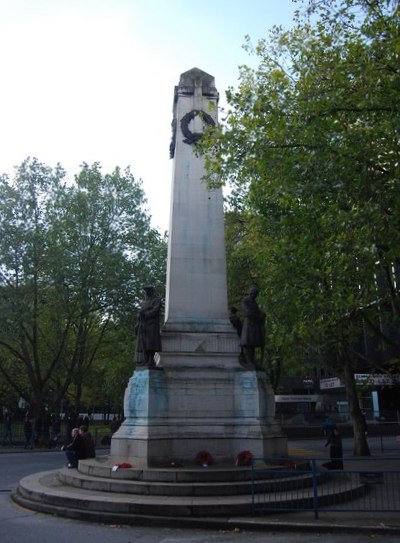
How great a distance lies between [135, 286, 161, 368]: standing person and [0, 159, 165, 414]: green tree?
15.0 m

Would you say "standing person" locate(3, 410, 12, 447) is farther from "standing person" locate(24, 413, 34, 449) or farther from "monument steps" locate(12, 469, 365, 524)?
"monument steps" locate(12, 469, 365, 524)

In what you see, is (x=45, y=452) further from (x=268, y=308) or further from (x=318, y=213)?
(x=318, y=213)

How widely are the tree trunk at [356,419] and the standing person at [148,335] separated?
12.2 meters

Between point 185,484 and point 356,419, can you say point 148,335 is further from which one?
point 356,419

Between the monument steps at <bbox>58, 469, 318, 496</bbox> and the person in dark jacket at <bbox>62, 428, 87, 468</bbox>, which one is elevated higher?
the person in dark jacket at <bbox>62, 428, 87, 468</bbox>

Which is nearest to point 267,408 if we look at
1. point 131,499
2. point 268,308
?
point 131,499

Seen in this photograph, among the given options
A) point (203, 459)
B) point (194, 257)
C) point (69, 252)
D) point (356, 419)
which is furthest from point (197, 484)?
point (69, 252)

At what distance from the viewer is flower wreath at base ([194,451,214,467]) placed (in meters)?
11.6

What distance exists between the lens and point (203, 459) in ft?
38.1

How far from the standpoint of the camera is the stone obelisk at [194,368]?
12141 millimetres

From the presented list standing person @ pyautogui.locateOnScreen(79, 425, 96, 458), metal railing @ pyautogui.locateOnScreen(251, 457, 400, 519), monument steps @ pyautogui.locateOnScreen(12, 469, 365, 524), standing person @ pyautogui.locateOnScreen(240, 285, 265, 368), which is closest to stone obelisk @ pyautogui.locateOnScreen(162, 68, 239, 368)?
standing person @ pyautogui.locateOnScreen(240, 285, 265, 368)

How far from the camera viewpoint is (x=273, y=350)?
28984 mm

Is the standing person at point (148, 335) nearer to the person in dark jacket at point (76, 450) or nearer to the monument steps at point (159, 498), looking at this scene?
the person in dark jacket at point (76, 450)

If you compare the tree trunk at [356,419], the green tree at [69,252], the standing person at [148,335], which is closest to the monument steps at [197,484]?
the standing person at [148,335]
